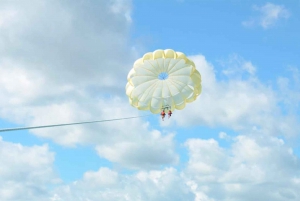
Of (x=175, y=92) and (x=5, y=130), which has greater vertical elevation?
(x=175, y=92)

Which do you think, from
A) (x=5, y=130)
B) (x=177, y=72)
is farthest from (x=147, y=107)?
(x=5, y=130)

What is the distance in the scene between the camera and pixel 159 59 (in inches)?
1875

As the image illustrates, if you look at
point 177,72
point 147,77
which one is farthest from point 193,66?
point 147,77

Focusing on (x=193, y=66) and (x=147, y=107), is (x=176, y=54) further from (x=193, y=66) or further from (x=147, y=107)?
(x=147, y=107)

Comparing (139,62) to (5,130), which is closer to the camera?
(5,130)

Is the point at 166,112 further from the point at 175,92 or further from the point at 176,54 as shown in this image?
the point at 176,54

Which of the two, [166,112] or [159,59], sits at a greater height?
[159,59]

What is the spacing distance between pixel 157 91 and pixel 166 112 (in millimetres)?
2560

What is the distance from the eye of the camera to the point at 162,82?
48875mm

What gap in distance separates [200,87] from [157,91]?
4.65 metres

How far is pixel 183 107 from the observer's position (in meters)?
50.0

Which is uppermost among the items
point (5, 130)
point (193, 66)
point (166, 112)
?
A: point (193, 66)

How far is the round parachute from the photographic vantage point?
156 ft

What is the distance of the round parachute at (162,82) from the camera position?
47656mm
